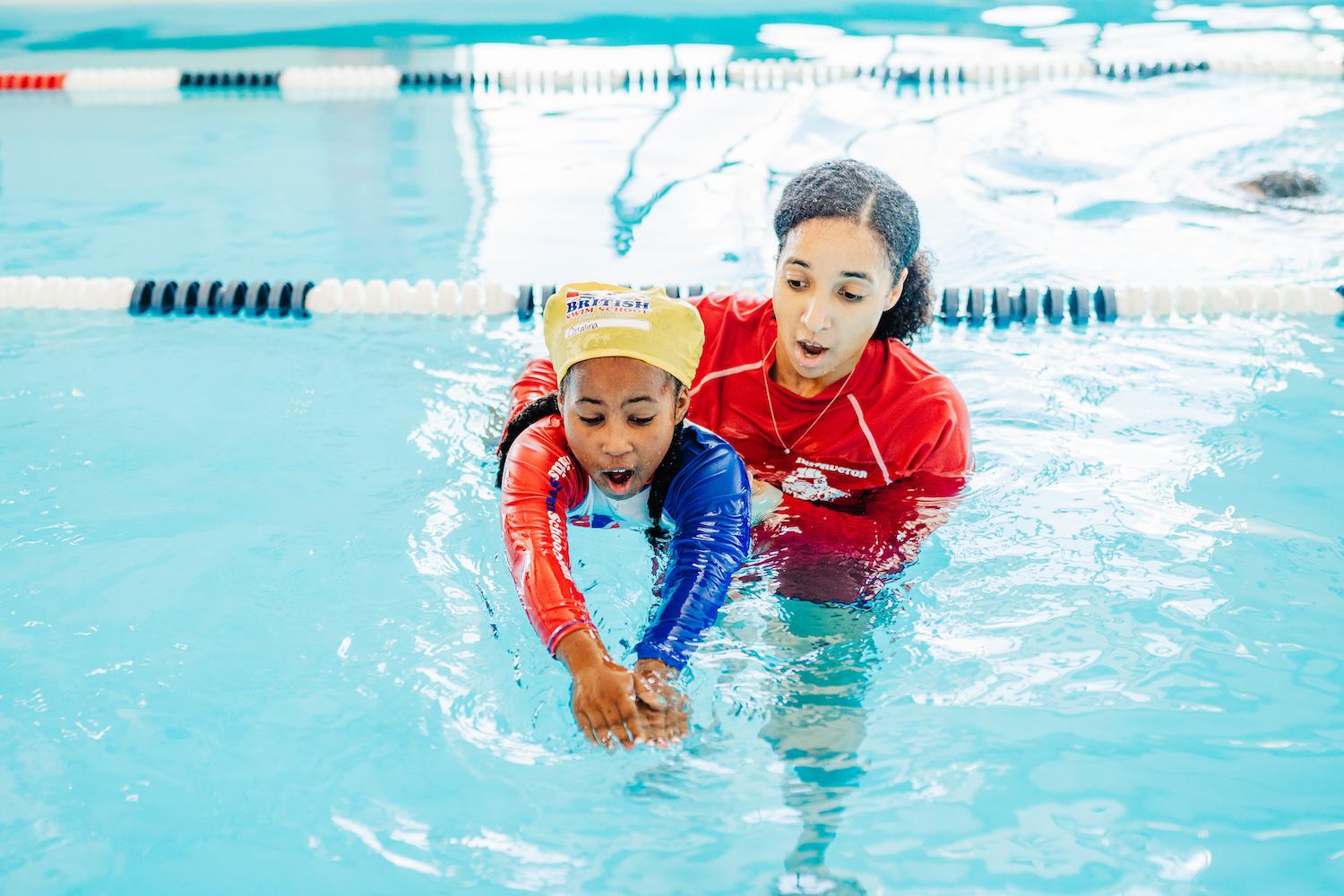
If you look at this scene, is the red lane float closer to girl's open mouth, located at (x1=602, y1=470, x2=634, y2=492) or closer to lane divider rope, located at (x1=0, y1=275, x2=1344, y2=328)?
lane divider rope, located at (x1=0, y1=275, x2=1344, y2=328)

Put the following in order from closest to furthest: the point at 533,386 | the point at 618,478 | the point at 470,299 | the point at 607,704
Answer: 1. the point at 607,704
2. the point at 618,478
3. the point at 533,386
4. the point at 470,299

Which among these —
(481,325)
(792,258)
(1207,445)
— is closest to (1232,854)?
(792,258)

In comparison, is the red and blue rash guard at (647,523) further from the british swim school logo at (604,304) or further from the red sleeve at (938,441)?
the red sleeve at (938,441)

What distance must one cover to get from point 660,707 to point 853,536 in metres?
0.88

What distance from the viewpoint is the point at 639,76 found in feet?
31.0

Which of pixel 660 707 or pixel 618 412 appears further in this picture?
pixel 618 412

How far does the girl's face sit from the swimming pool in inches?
20.1

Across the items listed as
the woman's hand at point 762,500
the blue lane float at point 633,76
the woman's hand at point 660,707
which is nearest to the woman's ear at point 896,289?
the woman's hand at point 762,500

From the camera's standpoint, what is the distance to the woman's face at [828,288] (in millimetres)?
2807

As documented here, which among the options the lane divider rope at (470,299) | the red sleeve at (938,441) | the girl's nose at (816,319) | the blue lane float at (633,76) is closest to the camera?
the girl's nose at (816,319)

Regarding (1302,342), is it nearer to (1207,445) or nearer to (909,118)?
(1207,445)

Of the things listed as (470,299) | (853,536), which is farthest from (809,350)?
(470,299)

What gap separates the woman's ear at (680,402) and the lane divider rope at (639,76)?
6.95 m

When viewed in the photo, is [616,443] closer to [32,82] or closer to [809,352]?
[809,352]
